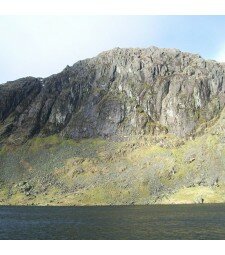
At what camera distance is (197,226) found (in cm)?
12050

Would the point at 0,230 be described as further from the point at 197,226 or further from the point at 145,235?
the point at 197,226

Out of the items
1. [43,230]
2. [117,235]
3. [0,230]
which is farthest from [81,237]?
[0,230]

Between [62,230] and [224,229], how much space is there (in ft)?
147

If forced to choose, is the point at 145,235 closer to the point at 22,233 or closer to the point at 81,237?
the point at 81,237

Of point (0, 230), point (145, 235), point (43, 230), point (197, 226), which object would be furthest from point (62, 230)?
point (197, 226)

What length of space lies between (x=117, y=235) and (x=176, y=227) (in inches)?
899
